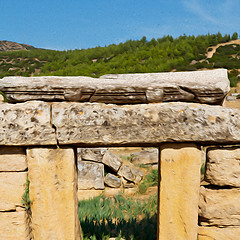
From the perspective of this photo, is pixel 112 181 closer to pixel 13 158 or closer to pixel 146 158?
pixel 146 158

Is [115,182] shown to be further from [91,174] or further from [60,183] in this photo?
[60,183]

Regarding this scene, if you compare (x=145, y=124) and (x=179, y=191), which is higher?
(x=145, y=124)

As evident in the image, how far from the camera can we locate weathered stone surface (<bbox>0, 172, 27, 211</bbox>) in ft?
8.20

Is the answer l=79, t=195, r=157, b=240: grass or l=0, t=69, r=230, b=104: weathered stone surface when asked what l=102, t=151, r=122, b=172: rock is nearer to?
l=79, t=195, r=157, b=240: grass

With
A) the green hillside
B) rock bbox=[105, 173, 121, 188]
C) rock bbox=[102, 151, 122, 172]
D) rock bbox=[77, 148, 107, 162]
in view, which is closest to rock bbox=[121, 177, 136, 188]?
rock bbox=[105, 173, 121, 188]

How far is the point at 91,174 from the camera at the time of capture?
695cm

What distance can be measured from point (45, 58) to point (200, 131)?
108ft

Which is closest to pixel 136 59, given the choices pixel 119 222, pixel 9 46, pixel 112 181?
pixel 112 181

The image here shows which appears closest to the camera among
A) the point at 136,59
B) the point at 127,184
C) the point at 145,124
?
the point at 145,124

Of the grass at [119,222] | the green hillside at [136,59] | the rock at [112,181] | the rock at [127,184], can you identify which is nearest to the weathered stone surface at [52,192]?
the grass at [119,222]

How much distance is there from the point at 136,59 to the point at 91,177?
20.7 meters

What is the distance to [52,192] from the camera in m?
2.47

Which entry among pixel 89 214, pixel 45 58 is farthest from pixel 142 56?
pixel 89 214

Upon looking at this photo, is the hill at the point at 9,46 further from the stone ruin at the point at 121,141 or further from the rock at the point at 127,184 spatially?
the stone ruin at the point at 121,141
